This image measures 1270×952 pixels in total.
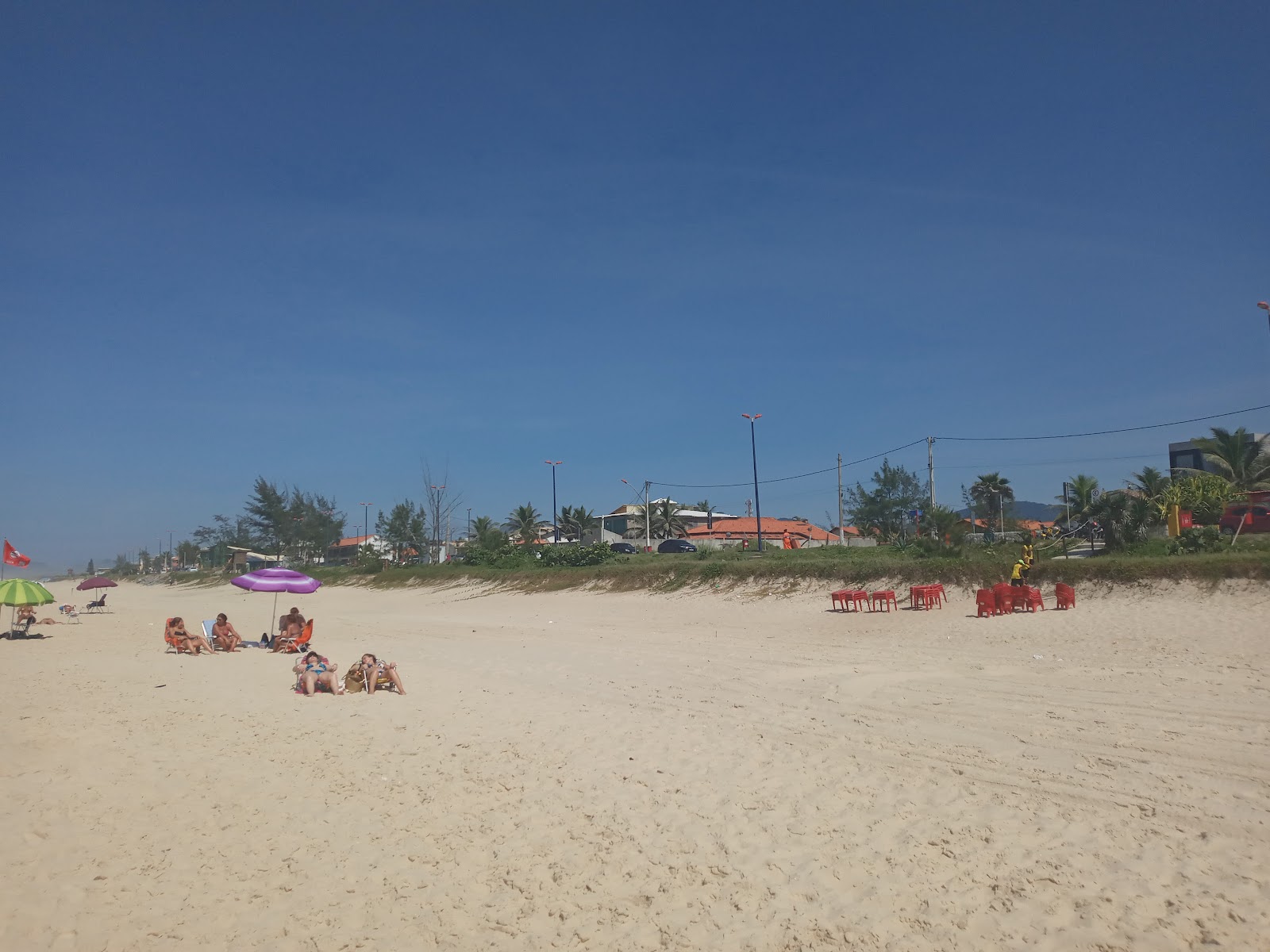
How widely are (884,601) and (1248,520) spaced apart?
1250 centimetres

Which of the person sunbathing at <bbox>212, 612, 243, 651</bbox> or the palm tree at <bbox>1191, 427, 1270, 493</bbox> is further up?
the palm tree at <bbox>1191, 427, 1270, 493</bbox>

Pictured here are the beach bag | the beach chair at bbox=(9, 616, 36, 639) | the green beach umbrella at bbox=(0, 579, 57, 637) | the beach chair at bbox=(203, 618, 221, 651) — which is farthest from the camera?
the beach chair at bbox=(9, 616, 36, 639)

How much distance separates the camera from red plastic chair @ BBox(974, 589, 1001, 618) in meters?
17.0

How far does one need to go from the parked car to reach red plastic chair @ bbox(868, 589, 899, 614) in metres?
11.2

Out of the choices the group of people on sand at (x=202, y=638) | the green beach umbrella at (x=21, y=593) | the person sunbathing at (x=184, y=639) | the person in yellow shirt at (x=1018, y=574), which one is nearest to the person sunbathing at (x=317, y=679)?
the group of people on sand at (x=202, y=638)

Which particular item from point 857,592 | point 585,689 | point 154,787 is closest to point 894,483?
point 857,592

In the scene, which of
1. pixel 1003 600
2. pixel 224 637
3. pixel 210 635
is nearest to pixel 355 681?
pixel 224 637

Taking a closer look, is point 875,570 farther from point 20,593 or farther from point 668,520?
point 668,520

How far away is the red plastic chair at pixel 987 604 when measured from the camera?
55.7ft

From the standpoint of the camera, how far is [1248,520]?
2408 cm

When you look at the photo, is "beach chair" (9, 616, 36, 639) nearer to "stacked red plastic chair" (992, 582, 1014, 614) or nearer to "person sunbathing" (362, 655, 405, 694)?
"person sunbathing" (362, 655, 405, 694)

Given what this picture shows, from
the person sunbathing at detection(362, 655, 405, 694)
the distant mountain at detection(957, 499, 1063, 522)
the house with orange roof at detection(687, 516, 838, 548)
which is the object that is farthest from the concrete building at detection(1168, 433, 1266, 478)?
the person sunbathing at detection(362, 655, 405, 694)

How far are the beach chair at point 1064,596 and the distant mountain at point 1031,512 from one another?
20217mm

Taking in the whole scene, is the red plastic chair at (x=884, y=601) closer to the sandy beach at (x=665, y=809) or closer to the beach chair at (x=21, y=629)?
the sandy beach at (x=665, y=809)
